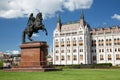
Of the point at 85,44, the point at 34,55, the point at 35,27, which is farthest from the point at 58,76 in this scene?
the point at 85,44

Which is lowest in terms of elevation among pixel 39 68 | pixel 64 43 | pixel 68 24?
pixel 39 68

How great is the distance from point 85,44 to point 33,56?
73.9 m

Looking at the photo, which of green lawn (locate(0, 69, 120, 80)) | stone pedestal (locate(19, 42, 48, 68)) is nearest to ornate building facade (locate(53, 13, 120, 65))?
stone pedestal (locate(19, 42, 48, 68))

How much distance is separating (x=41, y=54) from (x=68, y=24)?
269ft

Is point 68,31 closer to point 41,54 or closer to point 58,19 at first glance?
point 58,19

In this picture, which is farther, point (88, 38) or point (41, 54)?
point (88, 38)

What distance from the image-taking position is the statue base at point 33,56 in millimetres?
33000

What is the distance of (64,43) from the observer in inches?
4405

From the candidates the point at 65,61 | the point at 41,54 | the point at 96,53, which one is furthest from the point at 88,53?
the point at 41,54

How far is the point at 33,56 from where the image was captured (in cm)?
3362

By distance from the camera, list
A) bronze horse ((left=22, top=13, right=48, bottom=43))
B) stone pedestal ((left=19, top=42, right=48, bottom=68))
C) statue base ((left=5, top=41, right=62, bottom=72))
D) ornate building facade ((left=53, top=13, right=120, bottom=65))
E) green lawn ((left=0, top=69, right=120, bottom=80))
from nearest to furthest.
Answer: green lawn ((left=0, top=69, right=120, bottom=80)) < statue base ((left=5, top=41, right=62, bottom=72)) < stone pedestal ((left=19, top=42, right=48, bottom=68)) < bronze horse ((left=22, top=13, right=48, bottom=43)) < ornate building facade ((left=53, top=13, right=120, bottom=65))

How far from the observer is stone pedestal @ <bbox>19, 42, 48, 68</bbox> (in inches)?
1308

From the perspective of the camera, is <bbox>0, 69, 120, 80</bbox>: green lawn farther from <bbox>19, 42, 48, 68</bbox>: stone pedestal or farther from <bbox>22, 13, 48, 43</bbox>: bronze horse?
<bbox>22, 13, 48, 43</bbox>: bronze horse

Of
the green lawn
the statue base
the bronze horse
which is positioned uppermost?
the bronze horse
